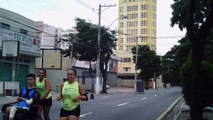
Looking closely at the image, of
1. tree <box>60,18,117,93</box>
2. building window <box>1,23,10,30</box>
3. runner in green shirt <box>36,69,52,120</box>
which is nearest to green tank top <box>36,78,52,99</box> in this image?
runner in green shirt <box>36,69,52,120</box>

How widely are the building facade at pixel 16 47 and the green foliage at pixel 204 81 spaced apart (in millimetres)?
17352

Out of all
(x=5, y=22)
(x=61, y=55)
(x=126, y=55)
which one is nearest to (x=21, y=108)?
(x=5, y=22)

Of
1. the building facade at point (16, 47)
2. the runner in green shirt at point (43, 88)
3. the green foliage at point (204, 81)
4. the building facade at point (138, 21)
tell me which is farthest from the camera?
the building facade at point (138, 21)

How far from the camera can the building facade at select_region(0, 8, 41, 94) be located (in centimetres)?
3218

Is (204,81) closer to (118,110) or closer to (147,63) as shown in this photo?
(118,110)

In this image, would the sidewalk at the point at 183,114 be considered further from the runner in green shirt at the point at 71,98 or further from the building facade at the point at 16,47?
the building facade at the point at 16,47

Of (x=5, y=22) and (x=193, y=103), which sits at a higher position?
(x=5, y=22)

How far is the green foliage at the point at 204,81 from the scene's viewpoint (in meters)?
16.8

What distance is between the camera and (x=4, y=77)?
36688 millimetres

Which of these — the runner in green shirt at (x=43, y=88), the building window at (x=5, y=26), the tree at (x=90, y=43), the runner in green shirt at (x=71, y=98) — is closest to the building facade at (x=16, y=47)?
the building window at (x=5, y=26)

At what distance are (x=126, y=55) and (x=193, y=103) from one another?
371ft

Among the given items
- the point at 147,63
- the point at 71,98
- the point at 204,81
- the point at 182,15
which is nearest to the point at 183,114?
the point at 204,81

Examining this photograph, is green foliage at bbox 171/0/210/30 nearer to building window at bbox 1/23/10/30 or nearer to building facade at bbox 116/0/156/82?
building window at bbox 1/23/10/30

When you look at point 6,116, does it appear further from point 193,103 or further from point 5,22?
point 5,22
